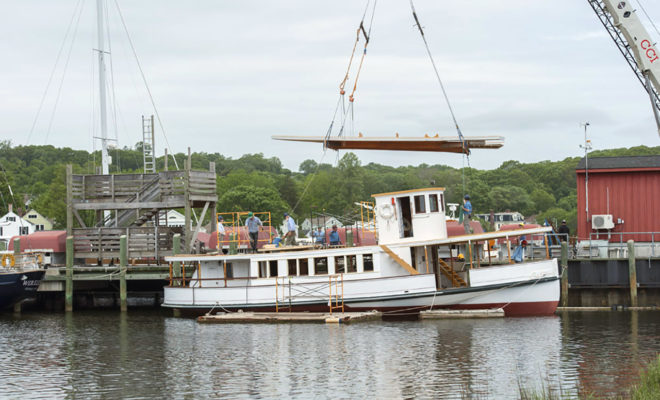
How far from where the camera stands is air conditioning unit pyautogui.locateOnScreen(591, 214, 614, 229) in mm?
35188

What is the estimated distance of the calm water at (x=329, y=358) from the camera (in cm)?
1906

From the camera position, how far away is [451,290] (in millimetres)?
30844

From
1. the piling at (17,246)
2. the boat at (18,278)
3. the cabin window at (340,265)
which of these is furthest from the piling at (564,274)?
the piling at (17,246)

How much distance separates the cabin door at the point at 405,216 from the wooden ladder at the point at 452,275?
2.32 meters

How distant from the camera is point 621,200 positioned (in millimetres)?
35844

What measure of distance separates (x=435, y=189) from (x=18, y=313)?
64.3ft

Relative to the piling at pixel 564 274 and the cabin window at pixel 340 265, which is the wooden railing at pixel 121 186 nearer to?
the cabin window at pixel 340 265

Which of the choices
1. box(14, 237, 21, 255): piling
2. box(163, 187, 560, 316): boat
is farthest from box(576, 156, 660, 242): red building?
box(14, 237, 21, 255): piling

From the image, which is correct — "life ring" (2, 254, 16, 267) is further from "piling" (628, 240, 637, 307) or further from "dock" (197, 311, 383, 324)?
"piling" (628, 240, 637, 307)

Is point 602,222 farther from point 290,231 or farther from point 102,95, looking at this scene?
point 102,95

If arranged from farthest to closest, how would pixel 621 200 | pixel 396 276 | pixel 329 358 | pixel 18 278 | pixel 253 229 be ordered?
pixel 621 200
pixel 18 278
pixel 253 229
pixel 396 276
pixel 329 358

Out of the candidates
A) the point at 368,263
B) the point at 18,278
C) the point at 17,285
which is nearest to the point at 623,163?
the point at 368,263

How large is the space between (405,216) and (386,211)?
0.83 meters

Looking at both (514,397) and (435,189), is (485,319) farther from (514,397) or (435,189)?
(514,397)
